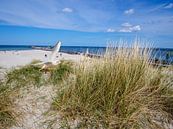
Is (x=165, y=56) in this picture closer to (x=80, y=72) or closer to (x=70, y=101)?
(x=80, y=72)

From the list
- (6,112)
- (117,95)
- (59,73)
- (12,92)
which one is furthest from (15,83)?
(117,95)

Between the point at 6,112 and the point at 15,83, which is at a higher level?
the point at 15,83

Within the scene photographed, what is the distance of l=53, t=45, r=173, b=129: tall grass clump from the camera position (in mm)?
2734

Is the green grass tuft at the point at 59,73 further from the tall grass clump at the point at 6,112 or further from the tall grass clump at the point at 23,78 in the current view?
the tall grass clump at the point at 6,112

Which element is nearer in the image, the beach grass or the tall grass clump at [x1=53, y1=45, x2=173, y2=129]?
the beach grass

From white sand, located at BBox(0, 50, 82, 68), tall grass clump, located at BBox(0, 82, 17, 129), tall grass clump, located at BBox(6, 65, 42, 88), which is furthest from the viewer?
white sand, located at BBox(0, 50, 82, 68)

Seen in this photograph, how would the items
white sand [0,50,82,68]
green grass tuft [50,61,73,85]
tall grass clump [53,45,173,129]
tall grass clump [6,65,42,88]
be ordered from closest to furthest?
tall grass clump [53,45,173,129]
tall grass clump [6,65,42,88]
green grass tuft [50,61,73,85]
white sand [0,50,82,68]

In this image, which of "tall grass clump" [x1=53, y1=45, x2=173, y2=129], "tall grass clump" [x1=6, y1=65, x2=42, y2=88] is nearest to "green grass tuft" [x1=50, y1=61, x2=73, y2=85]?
"tall grass clump" [x1=6, y1=65, x2=42, y2=88]

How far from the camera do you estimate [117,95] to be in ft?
9.39

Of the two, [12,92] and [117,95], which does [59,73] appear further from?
[117,95]

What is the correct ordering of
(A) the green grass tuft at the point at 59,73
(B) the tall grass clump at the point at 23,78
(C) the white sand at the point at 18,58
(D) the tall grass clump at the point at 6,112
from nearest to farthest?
1. (D) the tall grass clump at the point at 6,112
2. (B) the tall grass clump at the point at 23,78
3. (A) the green grass tuft at the point at 59,73
4. (C) the white sand at the point at 18,58

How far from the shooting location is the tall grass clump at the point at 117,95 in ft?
8.97

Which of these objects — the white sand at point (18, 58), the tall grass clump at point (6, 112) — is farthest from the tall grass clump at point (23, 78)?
the white sand at point (18, 58)

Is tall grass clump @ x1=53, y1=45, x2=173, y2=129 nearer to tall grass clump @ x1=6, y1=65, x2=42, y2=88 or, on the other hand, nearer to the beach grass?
the beach grass
